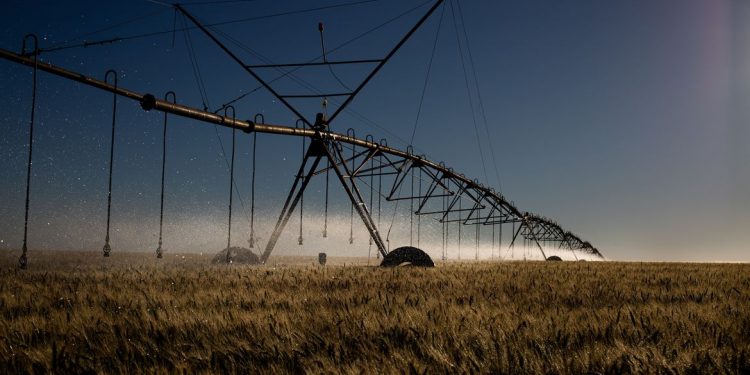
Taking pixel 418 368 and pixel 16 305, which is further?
pixel 16 305

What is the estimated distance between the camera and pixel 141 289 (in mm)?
7762

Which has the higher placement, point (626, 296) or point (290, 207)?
point (290, 207)

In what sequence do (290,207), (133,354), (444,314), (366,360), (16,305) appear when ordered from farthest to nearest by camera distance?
(290,207) < (16,305) < (444,314) < (133,354) < (366,360)

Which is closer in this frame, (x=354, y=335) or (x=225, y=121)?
(x=354, y=335)

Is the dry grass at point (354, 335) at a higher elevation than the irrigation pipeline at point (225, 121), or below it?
below

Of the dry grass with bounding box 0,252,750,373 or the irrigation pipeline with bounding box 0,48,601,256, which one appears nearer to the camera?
the dry grass with bounding box 0,252,750,373

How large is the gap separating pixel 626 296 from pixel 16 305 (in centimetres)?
781

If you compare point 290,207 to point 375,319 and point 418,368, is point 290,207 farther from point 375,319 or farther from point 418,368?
point 418,368

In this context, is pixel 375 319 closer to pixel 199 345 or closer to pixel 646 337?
pixel 199 345

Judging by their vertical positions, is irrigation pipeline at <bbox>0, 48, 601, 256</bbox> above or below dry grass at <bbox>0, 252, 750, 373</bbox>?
above

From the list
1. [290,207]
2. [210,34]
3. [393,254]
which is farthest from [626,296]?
[290,207]

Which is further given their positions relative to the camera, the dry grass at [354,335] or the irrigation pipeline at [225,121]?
the irrigation pipeline at [225,121]

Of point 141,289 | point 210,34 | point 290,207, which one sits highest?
point 210,34

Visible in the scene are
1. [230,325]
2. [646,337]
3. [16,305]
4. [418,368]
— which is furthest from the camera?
[16,305]
